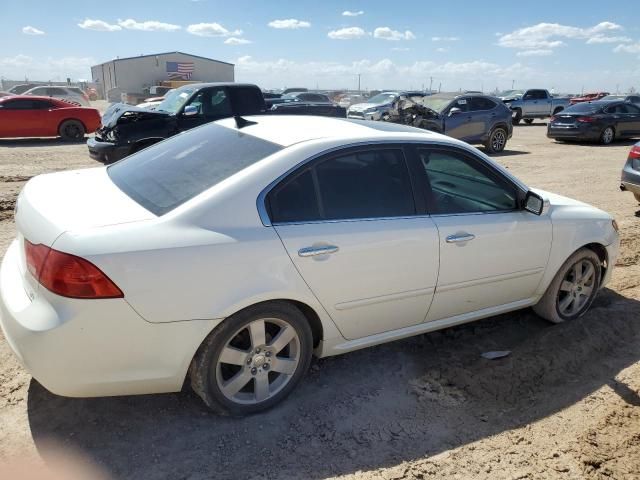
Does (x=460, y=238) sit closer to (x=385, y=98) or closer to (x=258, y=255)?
(x=258, y=255)

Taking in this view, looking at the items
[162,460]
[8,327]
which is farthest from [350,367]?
[8,327]

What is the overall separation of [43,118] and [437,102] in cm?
1158

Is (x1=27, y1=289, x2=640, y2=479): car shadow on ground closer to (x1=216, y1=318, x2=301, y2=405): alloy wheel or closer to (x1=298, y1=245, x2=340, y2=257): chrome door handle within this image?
(x1=216, y1=318, x2=301, y2=405): alloy wheel

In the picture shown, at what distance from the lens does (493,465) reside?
2.67 metres

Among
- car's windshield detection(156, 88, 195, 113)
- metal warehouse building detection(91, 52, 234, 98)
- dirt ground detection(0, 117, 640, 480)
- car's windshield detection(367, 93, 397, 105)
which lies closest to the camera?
dirt ground detection(0, 117, 640, 480)

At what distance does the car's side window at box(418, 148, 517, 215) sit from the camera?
3359mm

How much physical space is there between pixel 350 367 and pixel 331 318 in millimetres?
691

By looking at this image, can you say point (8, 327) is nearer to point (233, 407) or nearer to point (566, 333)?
point (233, 407)

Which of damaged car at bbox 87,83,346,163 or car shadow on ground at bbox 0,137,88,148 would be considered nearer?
damaged car at bbox 87,83,346,163

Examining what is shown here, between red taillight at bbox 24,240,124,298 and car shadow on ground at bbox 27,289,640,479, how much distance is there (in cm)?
87

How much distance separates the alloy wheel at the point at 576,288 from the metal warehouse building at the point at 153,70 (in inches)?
1845

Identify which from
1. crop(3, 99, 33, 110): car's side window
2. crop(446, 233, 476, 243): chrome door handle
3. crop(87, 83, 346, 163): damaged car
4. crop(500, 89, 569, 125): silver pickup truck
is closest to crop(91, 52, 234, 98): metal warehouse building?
crop(500, 89, 569, 125): silver pickup truck

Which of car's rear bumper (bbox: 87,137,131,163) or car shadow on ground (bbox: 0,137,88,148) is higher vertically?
car's rear bumper (bbox: 87,137,131,163)

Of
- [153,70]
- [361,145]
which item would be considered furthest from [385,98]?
[153,70]
